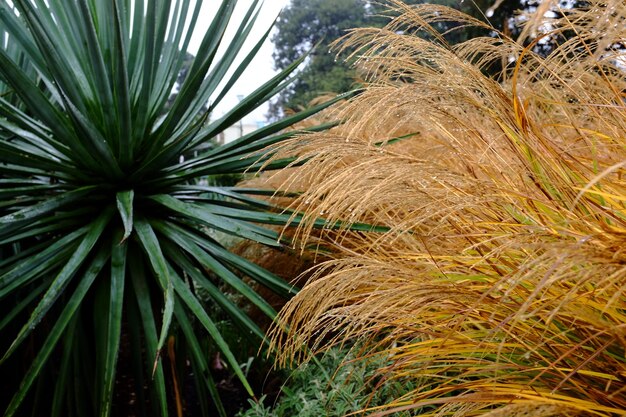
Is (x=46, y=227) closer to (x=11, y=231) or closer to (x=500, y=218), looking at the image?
(x=11, y=231)

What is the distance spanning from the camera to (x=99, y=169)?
2861 millimetres

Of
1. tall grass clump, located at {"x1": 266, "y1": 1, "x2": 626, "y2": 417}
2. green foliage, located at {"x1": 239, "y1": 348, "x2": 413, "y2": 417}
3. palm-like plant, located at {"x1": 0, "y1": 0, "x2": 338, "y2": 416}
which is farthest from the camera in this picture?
palm-like plant, located at {"x1": 0, "y1": 0, "x2": 338, "y2": 416}

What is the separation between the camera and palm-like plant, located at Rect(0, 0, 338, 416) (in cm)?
251

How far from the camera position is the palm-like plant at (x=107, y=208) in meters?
2.51

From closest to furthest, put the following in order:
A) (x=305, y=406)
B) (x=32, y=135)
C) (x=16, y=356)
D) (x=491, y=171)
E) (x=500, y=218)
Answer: (x=500, y=218) → (x=491, y=171) → (x=305, y=406) → (x=32, y=135) → (x=16, y=356)

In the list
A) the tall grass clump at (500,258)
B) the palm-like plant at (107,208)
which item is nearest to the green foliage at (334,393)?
the palm-like plant at (107,208)

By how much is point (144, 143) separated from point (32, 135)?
0.60 m

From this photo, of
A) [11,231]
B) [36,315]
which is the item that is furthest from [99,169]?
[36,315]

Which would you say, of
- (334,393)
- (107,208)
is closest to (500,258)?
(334,393)

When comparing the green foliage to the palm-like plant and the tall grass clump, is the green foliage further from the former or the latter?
the tall grass clump

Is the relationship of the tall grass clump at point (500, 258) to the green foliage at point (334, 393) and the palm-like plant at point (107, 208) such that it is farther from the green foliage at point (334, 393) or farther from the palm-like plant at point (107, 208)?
the palm-like plant at point (107, 208)

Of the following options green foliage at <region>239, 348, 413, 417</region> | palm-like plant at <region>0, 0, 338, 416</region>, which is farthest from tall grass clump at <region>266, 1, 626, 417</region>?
palm-like plant at <region>0, 0, 338, 416</region>

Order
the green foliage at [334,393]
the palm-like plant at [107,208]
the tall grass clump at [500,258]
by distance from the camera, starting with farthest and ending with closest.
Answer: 1. the palm-like plant at [107,208]
2. the green foliage at [334,393]
3. the tall grass clump at [500,258]

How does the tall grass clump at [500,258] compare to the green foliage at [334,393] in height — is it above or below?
above
